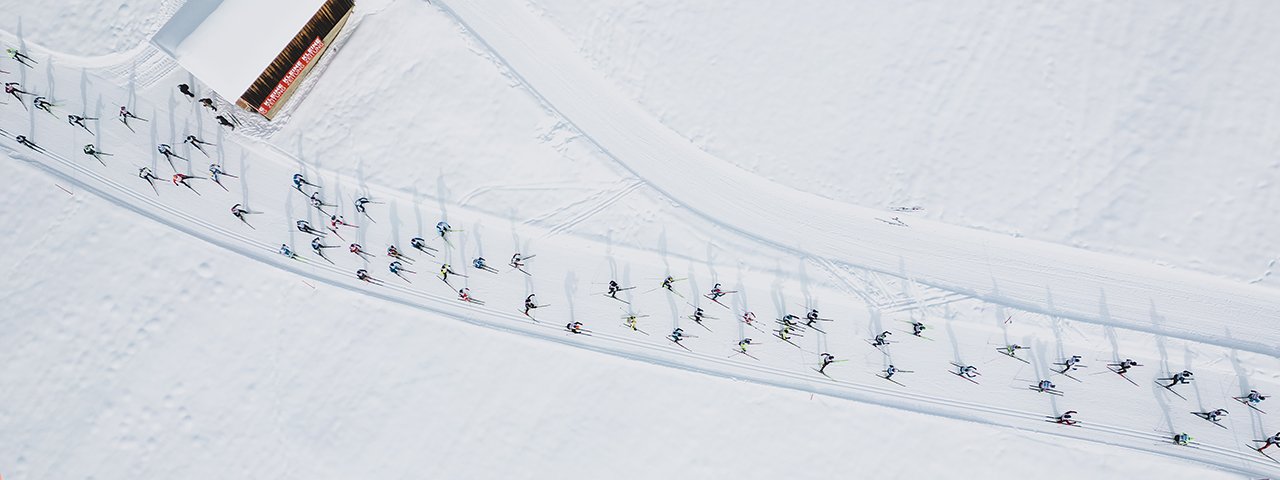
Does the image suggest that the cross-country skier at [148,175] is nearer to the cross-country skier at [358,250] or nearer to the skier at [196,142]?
the skier at [196,142]

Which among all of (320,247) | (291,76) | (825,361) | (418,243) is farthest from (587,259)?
(291,76)

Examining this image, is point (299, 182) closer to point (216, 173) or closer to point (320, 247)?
point (320, 247)

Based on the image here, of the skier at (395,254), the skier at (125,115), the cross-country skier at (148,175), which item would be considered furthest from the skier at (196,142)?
the skier at (395,254)

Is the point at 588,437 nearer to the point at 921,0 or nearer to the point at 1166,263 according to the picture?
the point at 921,0

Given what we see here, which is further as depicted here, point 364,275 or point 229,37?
point 364,275

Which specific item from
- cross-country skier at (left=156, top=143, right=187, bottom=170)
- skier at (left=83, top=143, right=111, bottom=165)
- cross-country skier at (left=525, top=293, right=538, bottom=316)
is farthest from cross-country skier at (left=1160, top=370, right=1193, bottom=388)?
skier at (left=83, top=143, right=111, bottom=165)

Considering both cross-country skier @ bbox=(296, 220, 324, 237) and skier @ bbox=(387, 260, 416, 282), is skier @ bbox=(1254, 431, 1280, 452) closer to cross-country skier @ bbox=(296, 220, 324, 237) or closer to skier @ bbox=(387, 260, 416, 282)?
skier @ bbox=(387, 260, 416, 282)
